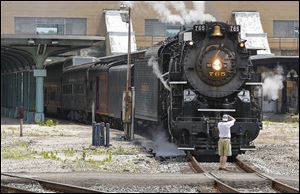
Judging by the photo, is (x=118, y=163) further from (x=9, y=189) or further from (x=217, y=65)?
(x=9, y=189)

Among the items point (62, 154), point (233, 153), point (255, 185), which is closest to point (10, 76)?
point (62, 154)

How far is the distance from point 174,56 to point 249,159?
10.2 ft

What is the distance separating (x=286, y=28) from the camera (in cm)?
5006

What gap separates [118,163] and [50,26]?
112 feet

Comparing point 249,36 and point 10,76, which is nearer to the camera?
point 10,76

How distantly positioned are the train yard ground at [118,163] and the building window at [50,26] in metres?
22.8

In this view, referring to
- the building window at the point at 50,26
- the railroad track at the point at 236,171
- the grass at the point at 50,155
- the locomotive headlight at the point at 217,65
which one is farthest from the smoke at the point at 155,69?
the building window at the point at 50,26

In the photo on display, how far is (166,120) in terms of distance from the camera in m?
15.2

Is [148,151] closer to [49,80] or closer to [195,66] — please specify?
[195,66]

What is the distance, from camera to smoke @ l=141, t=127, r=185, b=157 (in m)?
15.0

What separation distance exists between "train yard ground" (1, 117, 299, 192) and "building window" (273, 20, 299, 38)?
30.5 metres

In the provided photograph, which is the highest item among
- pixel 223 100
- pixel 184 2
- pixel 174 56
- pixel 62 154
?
pixel 184 2

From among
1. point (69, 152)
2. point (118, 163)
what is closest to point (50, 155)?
point (69, 152)

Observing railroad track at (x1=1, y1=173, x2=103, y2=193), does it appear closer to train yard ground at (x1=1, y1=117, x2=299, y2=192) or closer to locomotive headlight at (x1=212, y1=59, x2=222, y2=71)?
train yard ground at (x1=1, y1=117, x2=299, y2=192)
